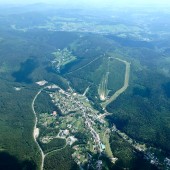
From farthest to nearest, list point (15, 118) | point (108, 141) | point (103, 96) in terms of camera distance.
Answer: point (103, 96) → point (15, 118) → point (108, 141)

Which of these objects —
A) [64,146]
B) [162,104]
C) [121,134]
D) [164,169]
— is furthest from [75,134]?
[162,104]

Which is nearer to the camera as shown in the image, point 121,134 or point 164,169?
point 164,169

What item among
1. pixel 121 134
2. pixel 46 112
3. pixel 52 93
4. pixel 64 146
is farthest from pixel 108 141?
pixel 52 93

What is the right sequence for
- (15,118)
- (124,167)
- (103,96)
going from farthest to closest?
1. (103,96)
2. (15,118)
3. (124,167)

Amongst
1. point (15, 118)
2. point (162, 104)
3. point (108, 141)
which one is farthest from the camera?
point (162, 104)

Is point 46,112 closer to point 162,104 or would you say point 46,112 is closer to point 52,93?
point 52,93

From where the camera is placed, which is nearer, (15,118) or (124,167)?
(124,167)

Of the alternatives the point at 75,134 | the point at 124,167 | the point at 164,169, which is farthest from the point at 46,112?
the point at 164,169

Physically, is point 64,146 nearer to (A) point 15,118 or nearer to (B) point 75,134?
(B) point 75,134

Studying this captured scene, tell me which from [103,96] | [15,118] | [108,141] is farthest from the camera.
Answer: [103,96]
